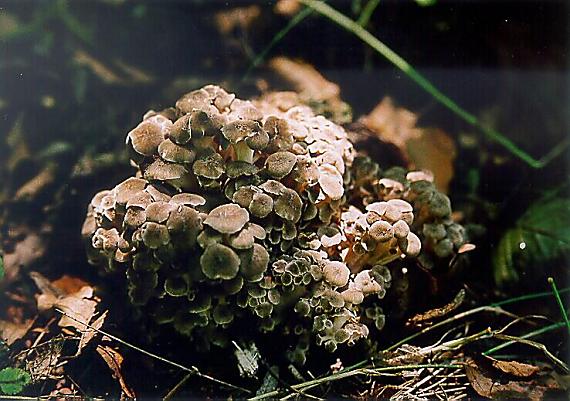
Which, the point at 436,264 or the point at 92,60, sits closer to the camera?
the point at 436,264

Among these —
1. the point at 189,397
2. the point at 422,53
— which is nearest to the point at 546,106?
the point at 422,53

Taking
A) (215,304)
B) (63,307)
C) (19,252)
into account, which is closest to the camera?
(215,304)

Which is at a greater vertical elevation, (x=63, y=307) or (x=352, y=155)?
(x=352, y=155)

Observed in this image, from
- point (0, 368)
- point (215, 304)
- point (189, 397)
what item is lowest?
point (0, 368)

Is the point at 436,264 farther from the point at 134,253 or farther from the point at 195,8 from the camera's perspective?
the point at 195,8

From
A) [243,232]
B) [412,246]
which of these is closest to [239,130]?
[243,232]

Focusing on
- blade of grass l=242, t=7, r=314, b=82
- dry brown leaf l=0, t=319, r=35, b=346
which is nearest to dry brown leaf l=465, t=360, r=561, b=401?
dry brown leaf l=0, t=319, r=35, b=346

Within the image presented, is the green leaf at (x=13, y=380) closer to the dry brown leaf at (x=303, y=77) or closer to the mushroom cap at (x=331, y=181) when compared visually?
the mushroom cap at (x=331, y=181)

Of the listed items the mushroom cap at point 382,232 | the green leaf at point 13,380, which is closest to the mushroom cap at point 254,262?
the mushroom cap at point 382,232
